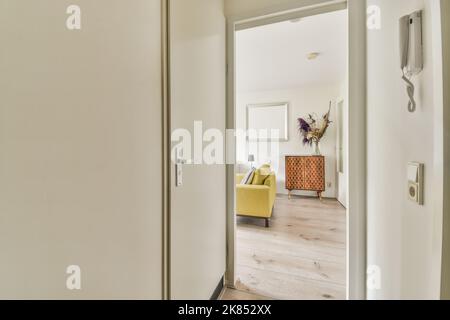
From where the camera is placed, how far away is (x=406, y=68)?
80cm

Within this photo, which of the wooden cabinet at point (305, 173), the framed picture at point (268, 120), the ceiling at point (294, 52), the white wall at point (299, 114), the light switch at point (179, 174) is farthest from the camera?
the framed picture at point (268, 120)

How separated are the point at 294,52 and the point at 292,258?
273 cm

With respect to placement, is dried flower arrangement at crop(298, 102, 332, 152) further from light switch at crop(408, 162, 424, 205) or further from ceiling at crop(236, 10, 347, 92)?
light switch at crop(408, 162, 424, 205)

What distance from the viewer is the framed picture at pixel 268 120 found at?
5.30m

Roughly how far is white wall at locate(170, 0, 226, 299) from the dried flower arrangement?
3.79 meters

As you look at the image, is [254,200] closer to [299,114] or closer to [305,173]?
[305,173]

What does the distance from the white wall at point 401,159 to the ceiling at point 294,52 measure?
133cm

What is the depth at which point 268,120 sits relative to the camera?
544 centimetres

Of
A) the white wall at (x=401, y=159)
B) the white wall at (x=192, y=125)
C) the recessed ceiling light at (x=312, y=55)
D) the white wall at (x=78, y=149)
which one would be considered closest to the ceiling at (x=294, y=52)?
the recessed ceiling light at (x=312, y=55)

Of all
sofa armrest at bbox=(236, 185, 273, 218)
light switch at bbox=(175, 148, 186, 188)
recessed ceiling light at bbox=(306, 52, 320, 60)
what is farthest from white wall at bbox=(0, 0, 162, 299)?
recessed ceiling light at bbox=(306, 52, 320, 60)

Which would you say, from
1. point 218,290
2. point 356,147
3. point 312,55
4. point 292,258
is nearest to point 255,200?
point 292,258

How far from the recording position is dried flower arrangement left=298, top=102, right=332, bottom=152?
4.95 metres

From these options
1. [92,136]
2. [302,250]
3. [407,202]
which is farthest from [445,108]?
[302,250]

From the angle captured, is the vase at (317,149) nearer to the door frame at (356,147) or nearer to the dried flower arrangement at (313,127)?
the dried flower arrangement at (313,127)
